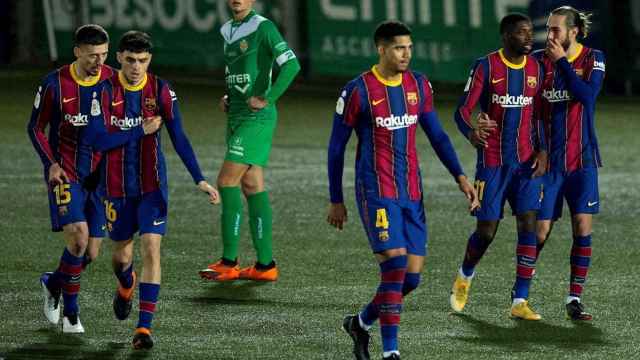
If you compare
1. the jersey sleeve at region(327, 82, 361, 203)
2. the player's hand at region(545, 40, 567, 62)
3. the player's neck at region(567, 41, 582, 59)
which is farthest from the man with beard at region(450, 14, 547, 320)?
the jersey sleeve at region(327, 82, 361, 203)

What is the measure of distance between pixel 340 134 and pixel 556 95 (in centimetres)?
215

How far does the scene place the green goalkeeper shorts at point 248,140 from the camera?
11.8m

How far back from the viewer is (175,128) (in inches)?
373

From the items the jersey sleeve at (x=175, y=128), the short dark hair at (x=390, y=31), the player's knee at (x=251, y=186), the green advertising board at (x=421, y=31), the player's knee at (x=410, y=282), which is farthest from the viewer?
the green advertising board at (x=421, y=31)

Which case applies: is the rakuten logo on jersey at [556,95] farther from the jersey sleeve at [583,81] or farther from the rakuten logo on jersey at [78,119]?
the rakuten logo on jersey at [78,119]

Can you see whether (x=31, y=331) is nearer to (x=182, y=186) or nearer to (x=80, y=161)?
(x=80, y=161)

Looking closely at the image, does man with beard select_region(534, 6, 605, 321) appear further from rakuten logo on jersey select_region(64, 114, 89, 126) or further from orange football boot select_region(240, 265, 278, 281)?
rakuten logo on jersey select_region(64, 114, 89, 126)

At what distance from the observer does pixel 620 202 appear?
1587 cm

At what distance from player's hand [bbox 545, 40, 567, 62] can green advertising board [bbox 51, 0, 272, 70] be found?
19811mm

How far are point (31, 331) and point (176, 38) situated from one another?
2106 centimetres

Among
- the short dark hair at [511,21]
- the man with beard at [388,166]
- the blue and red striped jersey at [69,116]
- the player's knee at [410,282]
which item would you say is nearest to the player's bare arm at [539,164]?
the short dark hair at [511,21]

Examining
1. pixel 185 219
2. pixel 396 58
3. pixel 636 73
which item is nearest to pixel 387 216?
pixel 396 58

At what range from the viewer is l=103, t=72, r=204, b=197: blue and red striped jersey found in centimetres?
949

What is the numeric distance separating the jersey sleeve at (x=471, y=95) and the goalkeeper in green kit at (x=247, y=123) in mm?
1960
